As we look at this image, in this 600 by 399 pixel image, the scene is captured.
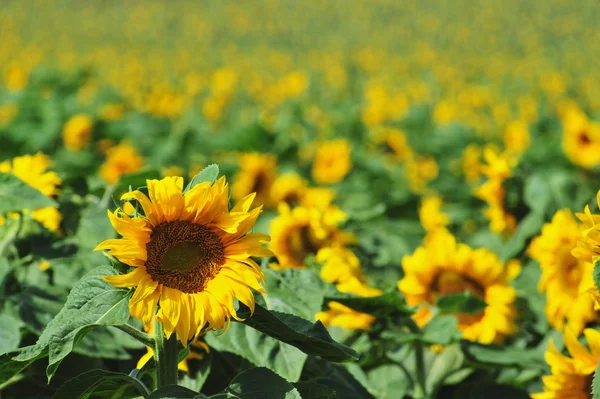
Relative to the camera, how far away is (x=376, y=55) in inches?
569

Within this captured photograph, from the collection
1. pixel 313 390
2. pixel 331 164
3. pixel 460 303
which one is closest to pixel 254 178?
pixel 331 164

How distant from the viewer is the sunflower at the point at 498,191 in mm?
2818

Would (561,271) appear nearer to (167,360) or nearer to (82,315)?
(167,360)

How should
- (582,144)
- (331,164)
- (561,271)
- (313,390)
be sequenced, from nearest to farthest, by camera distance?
(313,390), (561,271), (582,144), (331,164)

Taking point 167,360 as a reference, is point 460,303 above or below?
below

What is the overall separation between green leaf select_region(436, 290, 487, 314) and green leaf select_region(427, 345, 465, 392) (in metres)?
0.10

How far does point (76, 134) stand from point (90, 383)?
3.21 meters

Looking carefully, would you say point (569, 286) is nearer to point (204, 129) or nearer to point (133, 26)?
point (204, 129)

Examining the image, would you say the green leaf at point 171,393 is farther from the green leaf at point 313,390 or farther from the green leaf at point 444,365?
the green leaf at point 444,365

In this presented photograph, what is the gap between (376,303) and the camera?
5.67ft

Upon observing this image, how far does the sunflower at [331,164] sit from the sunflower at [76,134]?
126cm

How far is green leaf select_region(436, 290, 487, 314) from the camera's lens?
6.49 ft

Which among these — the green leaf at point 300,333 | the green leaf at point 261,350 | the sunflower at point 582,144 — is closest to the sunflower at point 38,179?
the green leaf at point 261,350

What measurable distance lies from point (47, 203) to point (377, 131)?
4440 millimetres
